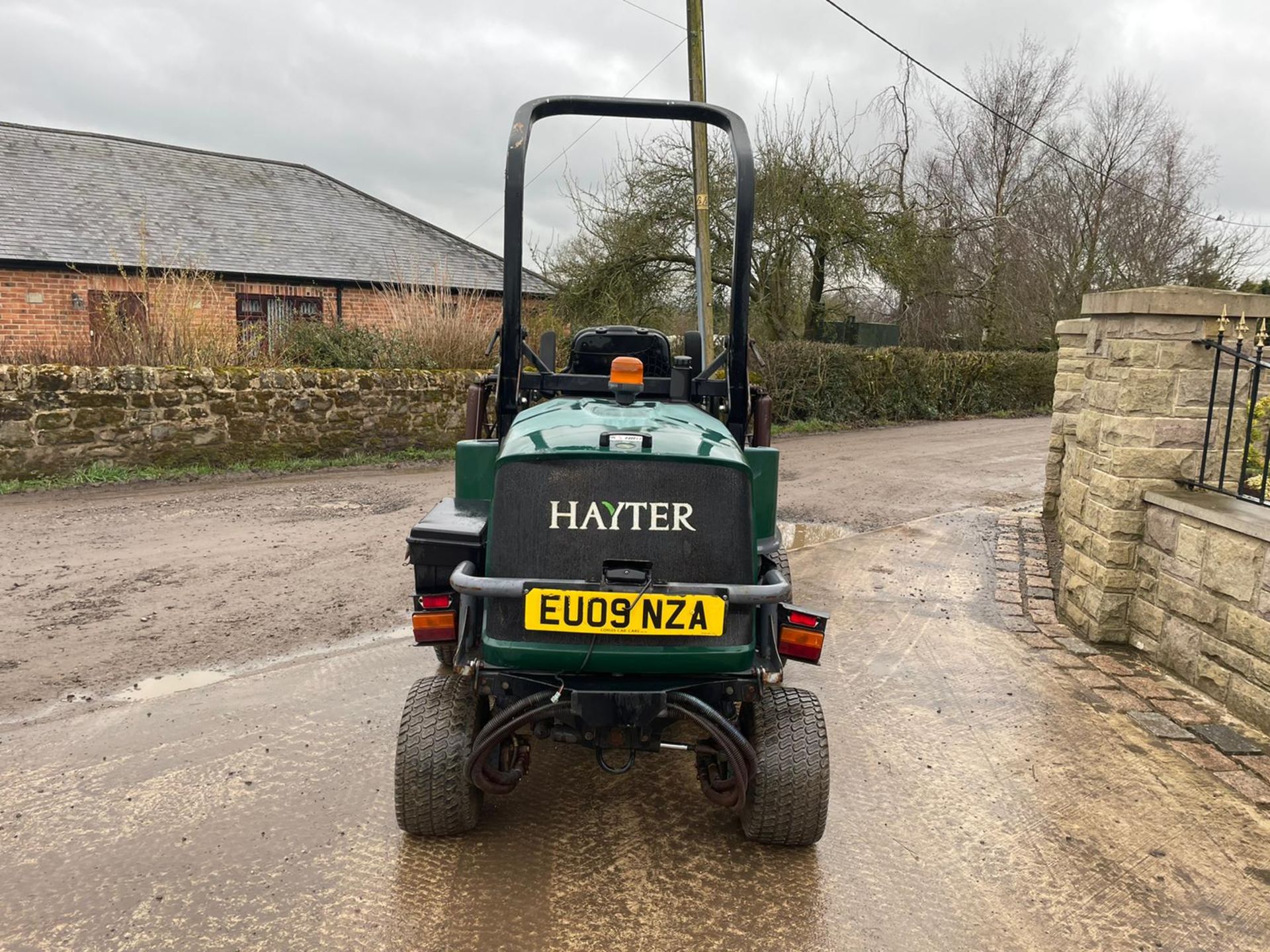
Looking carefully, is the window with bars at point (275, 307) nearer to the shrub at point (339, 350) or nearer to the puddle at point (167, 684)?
the shrub at point (339, 350)

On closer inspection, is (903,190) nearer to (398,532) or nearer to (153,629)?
(398,532)

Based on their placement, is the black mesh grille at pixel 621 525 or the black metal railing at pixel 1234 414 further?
the black metal railing at pixel 1234 414

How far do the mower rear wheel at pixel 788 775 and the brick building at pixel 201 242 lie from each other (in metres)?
11.1

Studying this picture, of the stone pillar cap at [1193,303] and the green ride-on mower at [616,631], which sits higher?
the stone pillar cap at [1193,303]

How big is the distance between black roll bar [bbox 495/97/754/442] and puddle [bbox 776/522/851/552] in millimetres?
3719

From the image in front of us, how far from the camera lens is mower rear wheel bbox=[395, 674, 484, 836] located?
10.1 ft

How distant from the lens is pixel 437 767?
309 cm

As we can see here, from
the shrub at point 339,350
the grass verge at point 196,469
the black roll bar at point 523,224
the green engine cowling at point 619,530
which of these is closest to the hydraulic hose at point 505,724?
the green engine cowling at point 619,530

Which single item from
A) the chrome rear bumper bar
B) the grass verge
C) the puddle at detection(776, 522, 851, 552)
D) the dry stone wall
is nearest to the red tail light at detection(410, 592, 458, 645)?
the chrome rear bumper bar

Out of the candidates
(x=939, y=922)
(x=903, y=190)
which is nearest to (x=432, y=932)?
(x=939, y=922)

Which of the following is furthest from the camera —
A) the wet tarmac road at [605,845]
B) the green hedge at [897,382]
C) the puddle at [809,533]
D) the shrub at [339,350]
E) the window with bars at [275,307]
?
the window with bars at [275,307]

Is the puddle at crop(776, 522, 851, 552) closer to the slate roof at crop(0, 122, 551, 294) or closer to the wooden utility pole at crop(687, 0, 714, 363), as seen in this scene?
the wooden utility pole at crop(687, 0, 714, 363)

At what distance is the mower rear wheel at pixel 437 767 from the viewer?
10.1 ft

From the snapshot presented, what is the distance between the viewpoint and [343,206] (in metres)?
21.5
